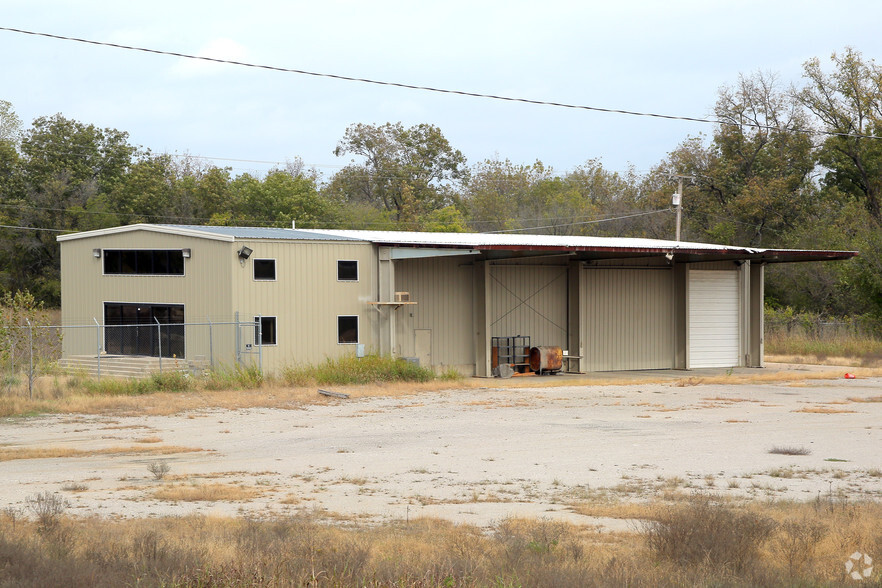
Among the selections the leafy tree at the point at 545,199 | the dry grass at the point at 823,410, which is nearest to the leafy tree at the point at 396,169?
the leafy tree at the point at 545,199

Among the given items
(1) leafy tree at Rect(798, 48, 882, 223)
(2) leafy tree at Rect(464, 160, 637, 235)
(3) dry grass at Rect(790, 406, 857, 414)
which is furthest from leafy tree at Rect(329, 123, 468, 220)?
(3) dry grass at Rect(790, 406, 857, 414)

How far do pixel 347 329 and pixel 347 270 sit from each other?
5.70ft

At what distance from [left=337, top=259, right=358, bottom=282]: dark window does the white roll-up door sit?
13.6 m

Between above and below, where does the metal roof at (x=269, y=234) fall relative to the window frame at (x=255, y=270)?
above

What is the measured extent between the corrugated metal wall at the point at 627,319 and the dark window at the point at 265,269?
459 inches

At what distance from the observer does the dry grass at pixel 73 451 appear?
50.5 feet

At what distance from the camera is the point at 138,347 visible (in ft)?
104

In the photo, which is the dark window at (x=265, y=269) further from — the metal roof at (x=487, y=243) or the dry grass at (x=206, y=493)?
the dry grass at (x=206, y=493)

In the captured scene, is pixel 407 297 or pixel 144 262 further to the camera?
pixel 144 262

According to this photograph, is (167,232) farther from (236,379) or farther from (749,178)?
(749,178)

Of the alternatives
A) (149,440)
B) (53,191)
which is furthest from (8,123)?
(149,440)

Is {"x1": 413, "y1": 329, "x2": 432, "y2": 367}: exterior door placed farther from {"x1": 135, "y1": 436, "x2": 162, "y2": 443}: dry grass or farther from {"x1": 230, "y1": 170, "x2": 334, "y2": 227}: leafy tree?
{"x1": 230, "y1": 170, "x2": 334, "y2": 227}: leafy tree

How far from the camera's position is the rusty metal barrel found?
33.8 m

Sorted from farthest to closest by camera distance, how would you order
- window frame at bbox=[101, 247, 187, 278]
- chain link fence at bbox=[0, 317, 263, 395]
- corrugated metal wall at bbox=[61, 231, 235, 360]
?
window frame at bbox=[101, 247, 187, 278], corrugated metal wall at bbox=[61, 231, 235, 360], chain link fence at bbox=[0, 317, 263, 395]
